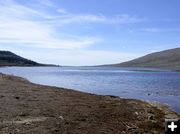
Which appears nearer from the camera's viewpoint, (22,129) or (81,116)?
(22,129)

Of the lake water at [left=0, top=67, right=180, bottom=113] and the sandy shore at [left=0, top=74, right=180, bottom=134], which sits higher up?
the sandy shore at [left=0, top=74, right=180, bottom=134]

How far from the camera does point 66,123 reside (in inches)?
643

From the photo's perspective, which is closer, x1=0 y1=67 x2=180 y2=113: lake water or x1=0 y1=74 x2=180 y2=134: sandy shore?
x1=0 y1=74 x2=180 y2=134: sandy shore

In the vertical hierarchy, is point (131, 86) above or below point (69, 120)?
below

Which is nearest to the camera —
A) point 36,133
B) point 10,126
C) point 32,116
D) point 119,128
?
point 36,133

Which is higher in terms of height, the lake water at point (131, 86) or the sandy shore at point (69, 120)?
the sandy shore at point (69, 120)

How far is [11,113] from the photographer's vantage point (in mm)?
18344

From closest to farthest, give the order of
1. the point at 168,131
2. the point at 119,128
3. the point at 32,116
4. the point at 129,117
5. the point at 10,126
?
the point at 168,131 < the point at 10,126 < the point at 119,128 < the point at 32,116 < the point at 129,117

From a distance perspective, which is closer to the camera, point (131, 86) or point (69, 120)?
point (69, 120)

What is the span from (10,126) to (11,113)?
352 centimetres

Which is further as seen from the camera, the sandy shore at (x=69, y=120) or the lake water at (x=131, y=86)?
the lake water at (x=131, y=86)

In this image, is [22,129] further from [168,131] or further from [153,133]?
[168,131]

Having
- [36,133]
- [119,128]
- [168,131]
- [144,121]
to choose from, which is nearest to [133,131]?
[119,128]

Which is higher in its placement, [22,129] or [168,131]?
[168,131]
